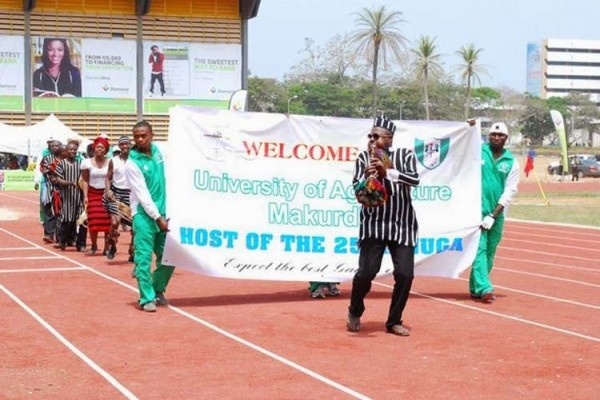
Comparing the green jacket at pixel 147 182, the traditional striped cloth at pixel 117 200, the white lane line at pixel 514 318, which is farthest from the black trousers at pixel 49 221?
the white lane line at pixel 514 318

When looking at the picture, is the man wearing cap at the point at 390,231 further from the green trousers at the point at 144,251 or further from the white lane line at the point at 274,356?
the green trousers at the point at 144,251

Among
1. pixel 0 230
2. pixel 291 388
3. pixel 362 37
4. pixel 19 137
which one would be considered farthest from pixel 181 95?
pixel 291 388

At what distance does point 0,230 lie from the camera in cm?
2100

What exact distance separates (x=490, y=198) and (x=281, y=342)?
385 cm

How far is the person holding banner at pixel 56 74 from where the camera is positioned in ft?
167

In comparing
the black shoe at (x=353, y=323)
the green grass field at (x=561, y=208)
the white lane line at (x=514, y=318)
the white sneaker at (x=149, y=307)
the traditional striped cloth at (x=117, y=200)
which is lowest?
the green grass field at (x=561, y=208)

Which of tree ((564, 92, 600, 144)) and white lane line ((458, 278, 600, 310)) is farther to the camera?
tree ((564, 92, 600, 144))

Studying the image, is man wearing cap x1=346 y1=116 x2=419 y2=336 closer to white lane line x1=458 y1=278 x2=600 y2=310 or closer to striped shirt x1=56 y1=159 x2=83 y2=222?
white lane line x1=458 y1=278 x2=600 y2=310

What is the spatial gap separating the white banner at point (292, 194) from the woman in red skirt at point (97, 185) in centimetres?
495

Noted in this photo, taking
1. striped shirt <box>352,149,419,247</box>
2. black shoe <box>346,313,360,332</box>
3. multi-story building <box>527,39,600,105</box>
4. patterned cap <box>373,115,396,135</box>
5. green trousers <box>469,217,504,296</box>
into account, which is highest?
multi-story building <box>527,39,600,105</box>

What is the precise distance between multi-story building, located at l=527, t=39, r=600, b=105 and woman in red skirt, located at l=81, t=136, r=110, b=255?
184802 mm

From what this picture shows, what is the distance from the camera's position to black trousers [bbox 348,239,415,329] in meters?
9.18

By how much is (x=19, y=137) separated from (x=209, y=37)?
558 inches

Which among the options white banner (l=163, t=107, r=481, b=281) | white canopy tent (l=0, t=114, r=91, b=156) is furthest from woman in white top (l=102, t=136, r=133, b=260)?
white canopy tent (l=0, t=114, r=91, b=156)
